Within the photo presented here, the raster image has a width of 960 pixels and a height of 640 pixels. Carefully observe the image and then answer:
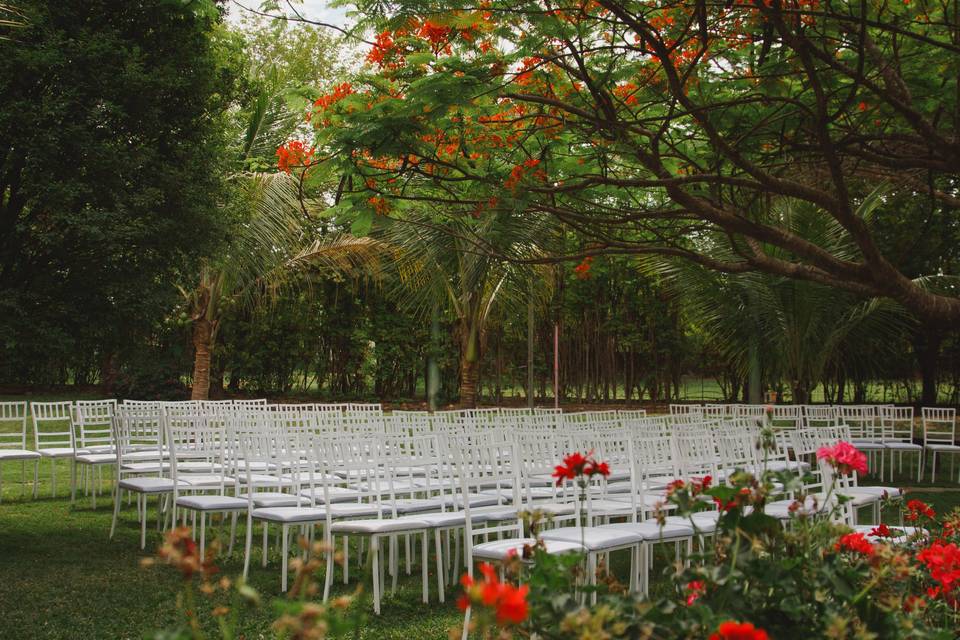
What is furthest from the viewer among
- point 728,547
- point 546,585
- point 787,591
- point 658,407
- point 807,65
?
point 658,407

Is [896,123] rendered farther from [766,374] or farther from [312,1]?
[766,374]

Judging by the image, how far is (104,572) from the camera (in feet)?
20.9

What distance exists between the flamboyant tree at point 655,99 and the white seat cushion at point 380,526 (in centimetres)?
237

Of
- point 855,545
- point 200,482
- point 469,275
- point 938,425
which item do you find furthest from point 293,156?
point 938,425

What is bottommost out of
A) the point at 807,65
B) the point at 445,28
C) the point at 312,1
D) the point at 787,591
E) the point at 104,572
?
the point at 104,572

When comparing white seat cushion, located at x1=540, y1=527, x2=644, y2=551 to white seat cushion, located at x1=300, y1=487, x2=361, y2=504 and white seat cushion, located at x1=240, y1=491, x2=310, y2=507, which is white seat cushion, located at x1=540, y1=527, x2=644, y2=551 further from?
white seat cushion, located at x1=240, y1=491, x2=310, y2=507

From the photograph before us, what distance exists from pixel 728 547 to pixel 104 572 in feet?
17.6

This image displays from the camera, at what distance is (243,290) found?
15.8 meters

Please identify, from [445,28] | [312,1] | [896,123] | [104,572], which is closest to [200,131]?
[312,1]

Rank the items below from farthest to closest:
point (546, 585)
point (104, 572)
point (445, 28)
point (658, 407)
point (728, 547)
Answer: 1. point (658, 407)
2. point (104, 572)
3. point (445, 28)
4. point (728, 547)
5. point (546, 585)

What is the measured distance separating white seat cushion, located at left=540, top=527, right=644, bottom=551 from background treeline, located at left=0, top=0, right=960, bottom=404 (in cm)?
324

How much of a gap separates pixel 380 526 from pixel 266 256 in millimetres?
10687

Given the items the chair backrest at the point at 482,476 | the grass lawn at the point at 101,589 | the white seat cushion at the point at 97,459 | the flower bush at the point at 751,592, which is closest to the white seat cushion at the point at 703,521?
the chair backrest at the point at 482,476

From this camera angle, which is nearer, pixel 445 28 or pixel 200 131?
pixel 445 28
